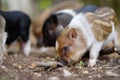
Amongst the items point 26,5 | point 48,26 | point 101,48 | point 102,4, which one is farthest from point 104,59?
point 26,5

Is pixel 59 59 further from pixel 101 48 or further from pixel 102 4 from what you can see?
pixel 102 4

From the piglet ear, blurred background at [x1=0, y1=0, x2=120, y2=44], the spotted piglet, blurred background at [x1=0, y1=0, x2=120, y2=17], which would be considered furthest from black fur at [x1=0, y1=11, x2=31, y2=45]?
blurred background at [x1=0, y1=0, x2=120, y2=17]

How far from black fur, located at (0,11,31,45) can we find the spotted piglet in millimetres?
1638

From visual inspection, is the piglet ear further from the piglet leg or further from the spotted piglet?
the piglet leg

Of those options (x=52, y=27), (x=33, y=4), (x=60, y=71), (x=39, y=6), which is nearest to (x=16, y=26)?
(x=52, y=27)

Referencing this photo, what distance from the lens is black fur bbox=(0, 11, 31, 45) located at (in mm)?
7426

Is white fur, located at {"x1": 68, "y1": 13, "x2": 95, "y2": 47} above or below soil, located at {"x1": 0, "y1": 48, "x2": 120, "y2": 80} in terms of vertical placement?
above

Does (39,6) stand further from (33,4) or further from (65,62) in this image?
(65,62)

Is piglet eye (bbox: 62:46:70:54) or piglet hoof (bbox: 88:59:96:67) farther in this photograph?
piglet hoof (bbox: 88:59:96:67)

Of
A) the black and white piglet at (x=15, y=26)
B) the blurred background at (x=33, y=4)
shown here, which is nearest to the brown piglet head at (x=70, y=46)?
the black and white piglet at (x=15, y=26)

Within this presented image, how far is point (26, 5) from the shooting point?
1383cm

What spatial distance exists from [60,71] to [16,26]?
2166 mm

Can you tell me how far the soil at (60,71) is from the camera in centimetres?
536

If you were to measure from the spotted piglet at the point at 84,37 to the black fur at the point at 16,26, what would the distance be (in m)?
1.64
